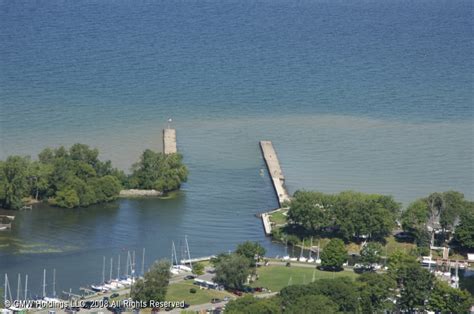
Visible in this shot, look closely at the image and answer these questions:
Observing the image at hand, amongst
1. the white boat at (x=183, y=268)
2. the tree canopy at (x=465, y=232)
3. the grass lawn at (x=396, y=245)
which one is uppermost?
the tree canopy at (x=465, y=232)

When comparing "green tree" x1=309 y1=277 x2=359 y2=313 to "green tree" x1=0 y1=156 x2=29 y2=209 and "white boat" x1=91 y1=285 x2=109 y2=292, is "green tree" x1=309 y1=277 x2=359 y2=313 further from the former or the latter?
"green tree" x1=0 y1=156 x2=29 y2=209

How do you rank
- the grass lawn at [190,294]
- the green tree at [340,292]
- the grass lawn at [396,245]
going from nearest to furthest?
the green tree at [340,292], the grass lawn at [190,294], the grass lawn at [396,245]

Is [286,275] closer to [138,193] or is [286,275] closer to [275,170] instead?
[138,193]

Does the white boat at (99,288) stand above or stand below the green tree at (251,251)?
below

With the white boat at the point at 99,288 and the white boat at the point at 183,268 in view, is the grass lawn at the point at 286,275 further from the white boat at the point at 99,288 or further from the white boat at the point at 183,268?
the white boat at the point at 99,288

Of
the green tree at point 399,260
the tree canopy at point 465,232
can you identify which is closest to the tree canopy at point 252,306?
the green tree at point 399,260

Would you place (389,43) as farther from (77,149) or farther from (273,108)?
(77,149)

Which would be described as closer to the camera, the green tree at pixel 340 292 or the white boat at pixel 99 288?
the green tree at pixel 340 292
